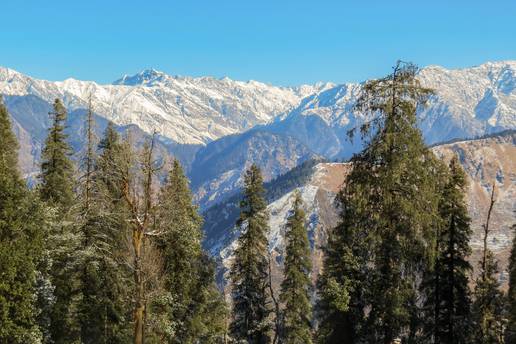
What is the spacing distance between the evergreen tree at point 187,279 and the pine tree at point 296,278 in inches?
250

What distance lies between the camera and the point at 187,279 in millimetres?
37812

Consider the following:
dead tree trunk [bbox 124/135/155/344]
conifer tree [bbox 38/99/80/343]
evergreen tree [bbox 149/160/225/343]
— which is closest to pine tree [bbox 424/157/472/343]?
evergreen tree [bbox 149/160/225/343]

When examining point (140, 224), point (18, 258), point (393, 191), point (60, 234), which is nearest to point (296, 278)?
point (60, 234)

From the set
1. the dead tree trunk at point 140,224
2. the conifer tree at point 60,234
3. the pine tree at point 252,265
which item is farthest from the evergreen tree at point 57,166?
the dead tree trunk at point 140,224

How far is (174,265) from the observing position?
37125 mm

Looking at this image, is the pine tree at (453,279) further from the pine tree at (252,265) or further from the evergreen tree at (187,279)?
the evergreen tree at (187,279)

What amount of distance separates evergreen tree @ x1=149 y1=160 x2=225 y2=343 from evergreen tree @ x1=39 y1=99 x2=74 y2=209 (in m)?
7.19

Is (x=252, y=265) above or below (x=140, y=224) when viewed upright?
above

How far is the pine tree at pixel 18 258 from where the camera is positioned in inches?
945

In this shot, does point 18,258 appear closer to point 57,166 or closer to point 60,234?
point 60,234

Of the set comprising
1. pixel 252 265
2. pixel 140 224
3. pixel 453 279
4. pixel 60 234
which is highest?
pixel 252 265

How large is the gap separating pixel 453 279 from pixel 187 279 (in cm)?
1784

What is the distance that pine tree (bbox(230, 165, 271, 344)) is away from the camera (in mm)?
43406

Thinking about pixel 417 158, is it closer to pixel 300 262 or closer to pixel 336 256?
pixel 336 256
